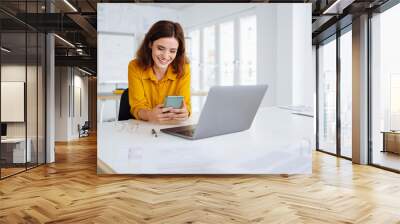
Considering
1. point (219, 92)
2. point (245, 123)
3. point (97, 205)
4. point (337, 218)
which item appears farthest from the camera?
point (245, 123)

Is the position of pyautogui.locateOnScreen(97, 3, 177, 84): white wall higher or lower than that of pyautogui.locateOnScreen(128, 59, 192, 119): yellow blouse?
higher

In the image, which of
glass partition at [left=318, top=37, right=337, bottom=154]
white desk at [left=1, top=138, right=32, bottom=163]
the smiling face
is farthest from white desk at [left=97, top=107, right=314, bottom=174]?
glass partition at [left=318, top=37, right=337, bottom=154]

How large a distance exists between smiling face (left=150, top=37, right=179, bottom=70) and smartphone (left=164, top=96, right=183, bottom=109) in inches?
18.9

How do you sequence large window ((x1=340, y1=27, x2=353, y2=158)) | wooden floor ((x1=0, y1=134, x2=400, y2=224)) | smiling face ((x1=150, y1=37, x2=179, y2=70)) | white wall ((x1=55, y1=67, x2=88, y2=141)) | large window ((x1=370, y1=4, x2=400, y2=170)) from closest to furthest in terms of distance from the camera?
1. wooden floor ((x1=0, y1=134, x2=400, y2=224))
2. smiling face ((x1=150, y1=37, x2=179, y2=70))
3. large window ((x1=370, y1=4, x2=400, y2=170))
4. large window ((x1=340, y1=27, x2=353, y2=158))
5. white wall ((x1=55, y1=67, x2=88, y2=141))

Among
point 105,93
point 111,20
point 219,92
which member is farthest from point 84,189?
point 111,20

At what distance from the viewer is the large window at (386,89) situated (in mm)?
5941

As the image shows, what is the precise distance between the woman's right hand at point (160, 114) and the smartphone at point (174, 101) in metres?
0.07

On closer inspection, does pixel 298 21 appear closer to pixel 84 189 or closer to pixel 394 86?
pixel 394 86

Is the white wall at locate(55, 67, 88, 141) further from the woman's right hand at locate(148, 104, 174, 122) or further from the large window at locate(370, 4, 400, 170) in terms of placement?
the large window at locate(370, 4, 400, 170)

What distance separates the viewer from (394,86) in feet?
19.7

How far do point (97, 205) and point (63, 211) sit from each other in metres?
0.36

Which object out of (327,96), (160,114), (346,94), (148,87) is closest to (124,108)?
(148,87)

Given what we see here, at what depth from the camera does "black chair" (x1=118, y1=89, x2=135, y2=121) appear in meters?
5.58

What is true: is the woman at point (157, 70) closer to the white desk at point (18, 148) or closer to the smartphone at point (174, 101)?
the smartphone at point (174, 101)
